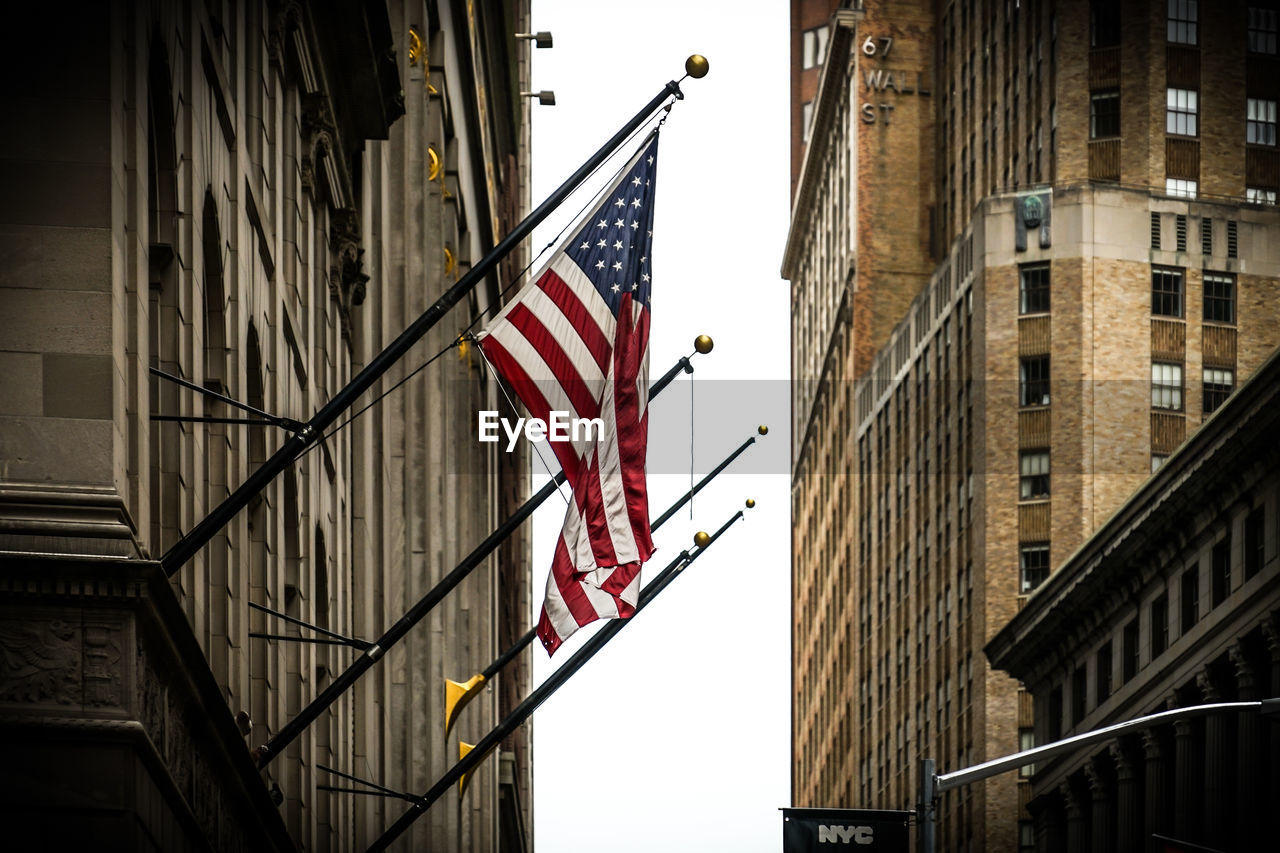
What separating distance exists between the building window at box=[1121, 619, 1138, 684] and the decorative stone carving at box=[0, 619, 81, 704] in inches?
2369

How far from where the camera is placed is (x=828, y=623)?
483ft

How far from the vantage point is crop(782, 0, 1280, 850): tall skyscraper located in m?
97.4

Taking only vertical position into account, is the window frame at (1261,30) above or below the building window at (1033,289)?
above

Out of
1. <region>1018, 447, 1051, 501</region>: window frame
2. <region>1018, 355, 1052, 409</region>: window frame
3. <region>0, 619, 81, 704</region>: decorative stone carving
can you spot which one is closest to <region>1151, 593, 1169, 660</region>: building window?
<region>1018, 447, 1051, 501</region>: window frame

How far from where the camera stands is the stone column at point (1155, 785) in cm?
6969

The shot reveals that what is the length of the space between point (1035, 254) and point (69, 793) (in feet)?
288

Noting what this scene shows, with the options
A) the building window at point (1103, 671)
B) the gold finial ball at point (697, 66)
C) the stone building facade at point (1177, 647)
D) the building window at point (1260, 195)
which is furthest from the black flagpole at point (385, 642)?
the building window at point (1260, 195)

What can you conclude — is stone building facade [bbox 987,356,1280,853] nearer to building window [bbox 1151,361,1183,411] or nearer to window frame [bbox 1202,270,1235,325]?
building window [bbox 1151,361,1183,411]

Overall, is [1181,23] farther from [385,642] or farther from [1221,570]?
[385,642]

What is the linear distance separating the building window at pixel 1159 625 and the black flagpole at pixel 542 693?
41.1 metres

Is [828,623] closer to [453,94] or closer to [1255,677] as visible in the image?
[1255,677]

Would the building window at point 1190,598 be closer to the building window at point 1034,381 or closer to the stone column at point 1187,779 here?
the stone column at point 1187,779

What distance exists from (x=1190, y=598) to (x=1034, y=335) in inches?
1274

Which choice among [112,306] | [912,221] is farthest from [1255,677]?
[912,221]
